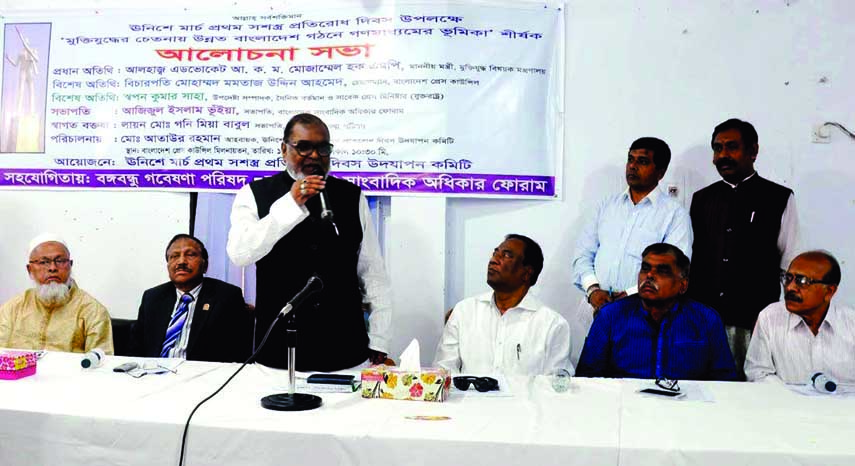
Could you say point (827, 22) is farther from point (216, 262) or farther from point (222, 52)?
point (216, 262)

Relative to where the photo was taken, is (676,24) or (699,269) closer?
(699,269)

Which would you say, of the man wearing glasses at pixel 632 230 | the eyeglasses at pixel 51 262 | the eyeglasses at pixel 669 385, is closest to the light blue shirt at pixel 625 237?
the man wearing glasses at pixel 632 230

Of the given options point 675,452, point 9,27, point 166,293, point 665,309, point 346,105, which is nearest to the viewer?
point 675,452

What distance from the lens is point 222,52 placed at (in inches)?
160

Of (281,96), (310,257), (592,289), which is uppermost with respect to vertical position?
(281,96)

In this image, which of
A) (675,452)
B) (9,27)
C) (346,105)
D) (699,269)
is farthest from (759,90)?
(9,27)

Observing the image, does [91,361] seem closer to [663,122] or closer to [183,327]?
[183,327]

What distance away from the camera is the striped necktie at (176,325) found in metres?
3.42

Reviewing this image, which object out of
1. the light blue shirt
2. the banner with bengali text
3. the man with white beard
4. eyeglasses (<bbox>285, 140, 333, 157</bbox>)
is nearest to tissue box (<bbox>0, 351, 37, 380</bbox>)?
eyeglasses (<bbox>285, 140, 333, 157</bbox>)

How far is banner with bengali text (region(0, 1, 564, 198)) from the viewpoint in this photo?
385 cm

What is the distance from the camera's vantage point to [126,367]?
7.95 feet

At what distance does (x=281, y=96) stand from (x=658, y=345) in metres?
2.38

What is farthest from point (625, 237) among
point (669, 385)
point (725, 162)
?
point (669, 385)

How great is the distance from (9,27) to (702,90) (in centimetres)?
390
